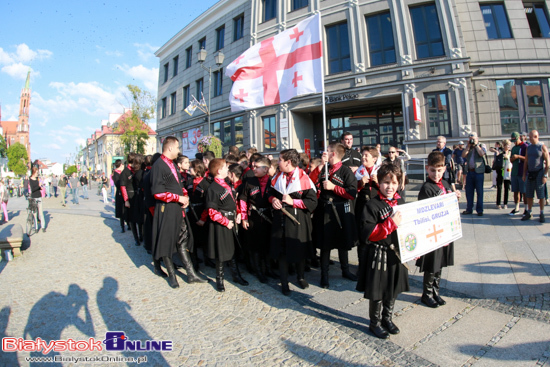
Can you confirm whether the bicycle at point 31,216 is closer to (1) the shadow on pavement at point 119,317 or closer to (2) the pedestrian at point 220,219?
(1) the shadow on pavement at point 119,317

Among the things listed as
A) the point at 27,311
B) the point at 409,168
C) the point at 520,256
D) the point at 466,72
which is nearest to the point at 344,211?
the point at 520,256

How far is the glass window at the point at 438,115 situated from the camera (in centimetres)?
1451

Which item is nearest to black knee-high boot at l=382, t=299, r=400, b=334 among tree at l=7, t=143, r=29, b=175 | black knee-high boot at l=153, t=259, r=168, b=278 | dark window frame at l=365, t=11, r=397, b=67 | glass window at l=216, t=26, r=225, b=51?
black knee-high boot at l=153, t=259, r=168, b=278

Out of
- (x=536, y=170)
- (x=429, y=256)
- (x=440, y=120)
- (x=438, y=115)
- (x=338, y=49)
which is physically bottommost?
(x=429, y=256)

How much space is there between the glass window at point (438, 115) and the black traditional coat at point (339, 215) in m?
12.3

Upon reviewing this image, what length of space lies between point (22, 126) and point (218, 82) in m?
126

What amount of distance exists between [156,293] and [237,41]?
21.7 metres

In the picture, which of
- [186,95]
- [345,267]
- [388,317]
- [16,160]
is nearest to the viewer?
[388,317]

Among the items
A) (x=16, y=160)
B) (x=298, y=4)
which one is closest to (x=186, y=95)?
(x=298, y=4)

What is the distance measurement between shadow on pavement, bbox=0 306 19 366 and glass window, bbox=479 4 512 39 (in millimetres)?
19581

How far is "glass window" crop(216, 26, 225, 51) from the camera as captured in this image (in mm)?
24656

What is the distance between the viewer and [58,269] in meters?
5.73

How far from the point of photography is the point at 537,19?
15156mm

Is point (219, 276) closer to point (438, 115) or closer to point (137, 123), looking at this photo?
point (438, 115)
